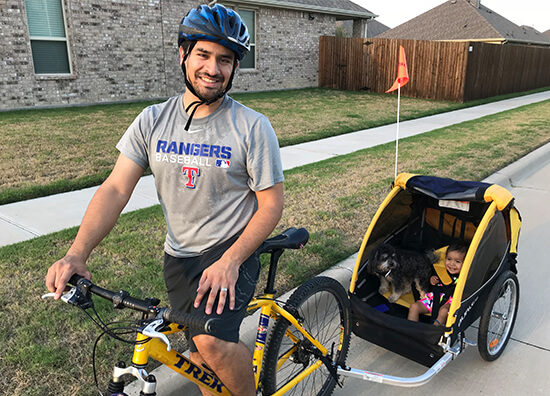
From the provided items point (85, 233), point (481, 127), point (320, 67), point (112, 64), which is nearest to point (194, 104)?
point (85, 233)

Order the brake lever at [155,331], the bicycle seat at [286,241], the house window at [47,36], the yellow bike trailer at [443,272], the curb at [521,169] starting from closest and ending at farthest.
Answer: the brake lever at [155,331] < the bicycle seat at [286,241] < the yellow bike trailer at [443,272] < the curb at [521,169] < the house window at [47,36]

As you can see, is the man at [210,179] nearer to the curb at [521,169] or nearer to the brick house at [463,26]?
the curb at [521,169]

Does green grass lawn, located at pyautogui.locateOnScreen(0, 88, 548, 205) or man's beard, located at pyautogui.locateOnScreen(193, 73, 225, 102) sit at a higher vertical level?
man's beard, located at pyautogui.locateOnScreen(193, 73, 225, 102)

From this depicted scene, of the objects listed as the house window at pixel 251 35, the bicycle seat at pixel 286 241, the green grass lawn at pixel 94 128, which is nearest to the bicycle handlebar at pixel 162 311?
the bicycle seat at pixel 286 241

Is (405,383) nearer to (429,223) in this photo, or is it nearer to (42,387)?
(429,223)

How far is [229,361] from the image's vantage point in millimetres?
1861

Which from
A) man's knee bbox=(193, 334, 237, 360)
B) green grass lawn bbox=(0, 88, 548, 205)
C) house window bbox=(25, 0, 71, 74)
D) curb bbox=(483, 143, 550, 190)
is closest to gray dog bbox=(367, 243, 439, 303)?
man's knee bbox=(193, 334, 237, 360)

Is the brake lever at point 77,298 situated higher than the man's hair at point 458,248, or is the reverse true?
the brake lever at point 77,298

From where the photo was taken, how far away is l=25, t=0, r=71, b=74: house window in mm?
12135

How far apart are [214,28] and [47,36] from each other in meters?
12.4

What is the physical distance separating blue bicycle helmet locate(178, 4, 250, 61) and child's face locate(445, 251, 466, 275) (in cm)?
218

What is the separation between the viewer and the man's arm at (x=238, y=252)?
1742mm

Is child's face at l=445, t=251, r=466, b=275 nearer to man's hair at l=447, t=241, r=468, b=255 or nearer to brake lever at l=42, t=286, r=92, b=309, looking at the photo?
man's hair at l=447, t=241, r=468, b=255

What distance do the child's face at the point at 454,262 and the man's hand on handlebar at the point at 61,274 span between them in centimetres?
246
